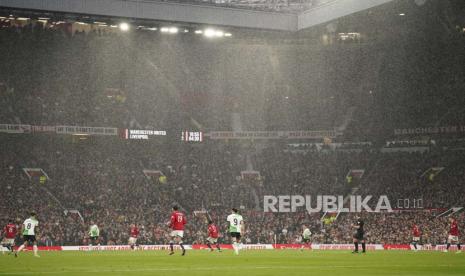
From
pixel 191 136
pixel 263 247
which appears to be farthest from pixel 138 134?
pixel 263 247

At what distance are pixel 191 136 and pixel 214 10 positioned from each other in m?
15.1

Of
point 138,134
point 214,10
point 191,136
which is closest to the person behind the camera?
point 214,10

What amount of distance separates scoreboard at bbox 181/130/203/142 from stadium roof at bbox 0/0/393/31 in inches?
550

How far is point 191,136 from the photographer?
68.8 metres

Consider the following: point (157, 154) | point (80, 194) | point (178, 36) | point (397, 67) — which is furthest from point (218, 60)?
point (80, 194)

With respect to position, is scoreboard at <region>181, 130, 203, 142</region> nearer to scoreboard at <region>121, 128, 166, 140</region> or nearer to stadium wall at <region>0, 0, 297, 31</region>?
scoreboard at <region>121, 128, 166, 140</region>

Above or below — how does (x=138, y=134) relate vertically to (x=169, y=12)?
below

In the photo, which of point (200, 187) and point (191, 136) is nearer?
point (200, 187)

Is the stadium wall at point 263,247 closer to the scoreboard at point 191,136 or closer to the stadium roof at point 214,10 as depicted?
the scoreboard at point 191,136

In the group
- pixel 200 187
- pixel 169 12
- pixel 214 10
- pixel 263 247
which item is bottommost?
pixel 263 247

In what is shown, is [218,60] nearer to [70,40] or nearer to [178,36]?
[178,36]

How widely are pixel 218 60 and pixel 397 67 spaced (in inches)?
702

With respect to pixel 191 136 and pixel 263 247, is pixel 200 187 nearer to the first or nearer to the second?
pixel 191 136

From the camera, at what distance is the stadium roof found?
53.0 metres
